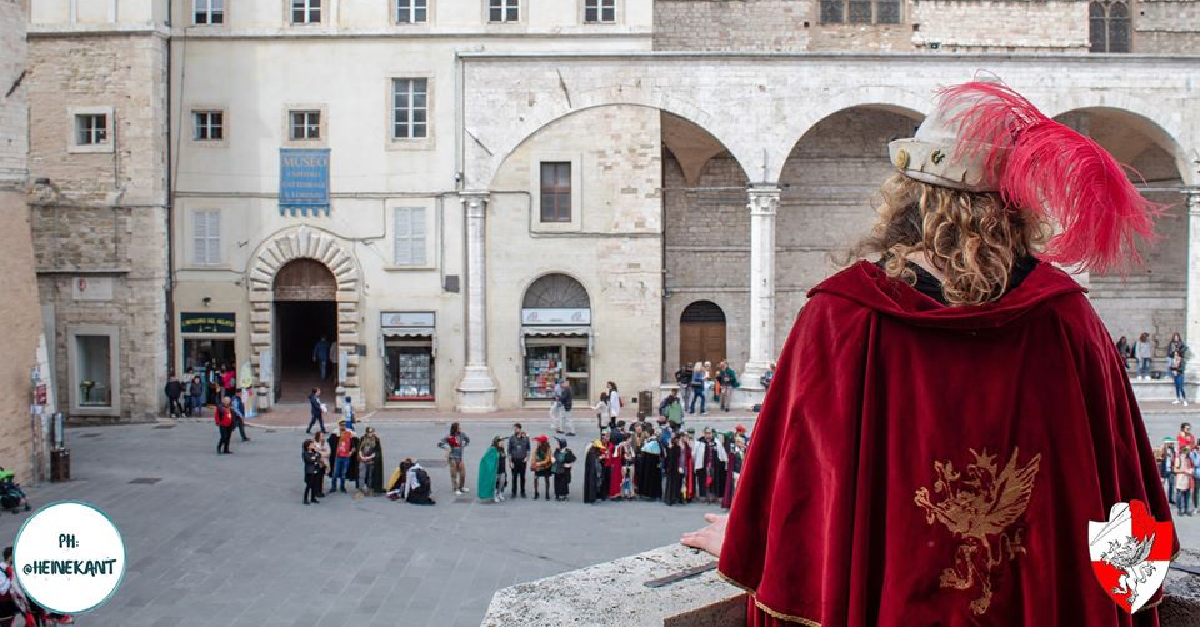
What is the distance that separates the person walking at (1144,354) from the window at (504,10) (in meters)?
18.3

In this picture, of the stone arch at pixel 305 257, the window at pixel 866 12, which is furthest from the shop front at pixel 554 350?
the window at pixel 866 12

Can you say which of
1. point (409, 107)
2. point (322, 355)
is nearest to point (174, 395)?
point (322, 355)

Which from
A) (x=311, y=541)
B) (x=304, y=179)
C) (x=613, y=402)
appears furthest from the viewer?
(x=304, y=179)

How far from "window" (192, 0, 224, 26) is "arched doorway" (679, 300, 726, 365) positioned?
14146 millimetres

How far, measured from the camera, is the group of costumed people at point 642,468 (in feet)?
57.3

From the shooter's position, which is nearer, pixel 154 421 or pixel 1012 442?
pixel 1012 442

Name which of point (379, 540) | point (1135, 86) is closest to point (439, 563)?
point (379, 540)

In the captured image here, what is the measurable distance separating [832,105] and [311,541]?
56.2 feet

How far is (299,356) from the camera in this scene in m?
31.8

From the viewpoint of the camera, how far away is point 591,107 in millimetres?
26578

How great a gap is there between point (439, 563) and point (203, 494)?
5962 millimetres

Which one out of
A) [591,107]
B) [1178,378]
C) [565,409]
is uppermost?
[591,107]

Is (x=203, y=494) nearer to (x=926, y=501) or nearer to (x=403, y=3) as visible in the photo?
(x=403, y=3)

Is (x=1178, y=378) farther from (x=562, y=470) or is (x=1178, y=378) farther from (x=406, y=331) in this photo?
(x=406, y=331)
